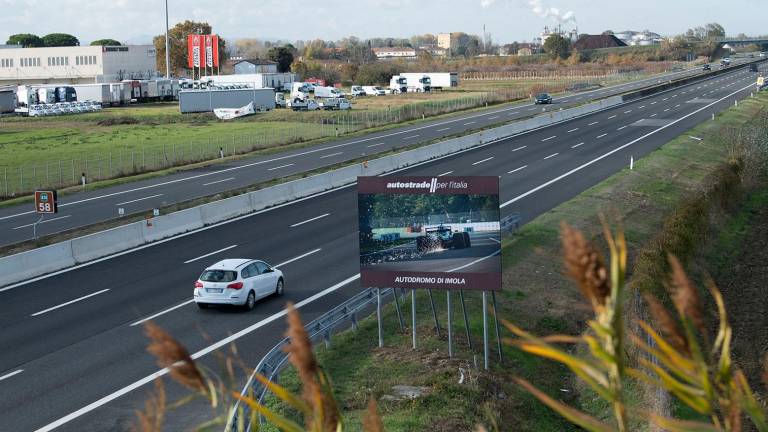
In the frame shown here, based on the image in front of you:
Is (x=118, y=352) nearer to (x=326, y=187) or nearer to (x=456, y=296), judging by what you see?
(x=456, y=296)

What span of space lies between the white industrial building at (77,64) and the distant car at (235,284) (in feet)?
432

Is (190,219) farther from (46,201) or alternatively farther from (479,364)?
(479,364)

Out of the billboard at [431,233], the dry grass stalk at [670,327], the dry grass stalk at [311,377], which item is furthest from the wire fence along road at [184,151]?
the dry grass stalk at [670,327]

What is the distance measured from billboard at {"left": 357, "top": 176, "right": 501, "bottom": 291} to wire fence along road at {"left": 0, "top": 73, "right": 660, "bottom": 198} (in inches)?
1218

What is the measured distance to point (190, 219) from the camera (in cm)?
3750

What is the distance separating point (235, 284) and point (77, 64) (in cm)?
13867

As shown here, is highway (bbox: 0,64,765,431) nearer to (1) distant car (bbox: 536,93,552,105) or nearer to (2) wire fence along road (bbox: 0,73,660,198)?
(2) wire fence along road (bbox: 0,73,660,198)

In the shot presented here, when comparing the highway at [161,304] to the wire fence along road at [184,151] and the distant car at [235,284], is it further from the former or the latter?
the wire fence along road at [184,151]

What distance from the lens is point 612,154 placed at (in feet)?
196

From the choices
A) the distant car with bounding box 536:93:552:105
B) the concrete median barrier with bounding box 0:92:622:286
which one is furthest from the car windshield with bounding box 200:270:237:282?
the distant car with bounding box 536:93:552:105

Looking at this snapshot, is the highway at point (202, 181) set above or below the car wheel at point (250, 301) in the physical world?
above

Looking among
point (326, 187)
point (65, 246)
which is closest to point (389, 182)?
point (65, 246)

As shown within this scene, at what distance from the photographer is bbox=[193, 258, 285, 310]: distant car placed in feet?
81.6

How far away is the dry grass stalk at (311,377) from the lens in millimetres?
2912
